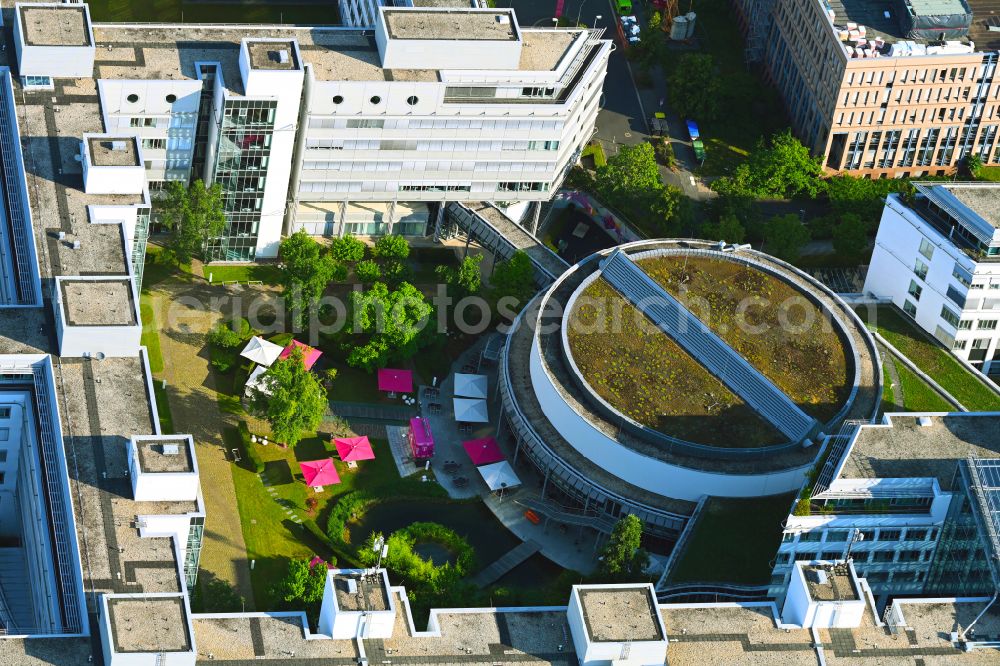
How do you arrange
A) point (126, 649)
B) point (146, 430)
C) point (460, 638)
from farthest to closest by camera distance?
point (146, 430), point (460, 638), point (126, 649)

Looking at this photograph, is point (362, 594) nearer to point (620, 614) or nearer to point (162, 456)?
point (620, 614)

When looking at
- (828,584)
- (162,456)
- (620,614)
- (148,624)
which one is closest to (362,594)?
(148,624)

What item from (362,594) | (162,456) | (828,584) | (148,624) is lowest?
(828,584)

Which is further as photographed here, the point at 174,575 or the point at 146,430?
the point at 146,430

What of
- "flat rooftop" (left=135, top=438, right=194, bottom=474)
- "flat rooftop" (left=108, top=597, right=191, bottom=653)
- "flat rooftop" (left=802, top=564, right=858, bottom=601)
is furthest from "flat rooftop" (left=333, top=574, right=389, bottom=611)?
"flat rooftop" (left=802, top=564, right=858, bottom=601)

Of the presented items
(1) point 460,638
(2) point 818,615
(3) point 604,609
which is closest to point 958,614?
(2) point 818,615

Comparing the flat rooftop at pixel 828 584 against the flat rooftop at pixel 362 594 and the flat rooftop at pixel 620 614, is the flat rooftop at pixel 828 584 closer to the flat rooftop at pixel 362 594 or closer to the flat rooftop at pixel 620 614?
the flat rooftop at pixel 620 614

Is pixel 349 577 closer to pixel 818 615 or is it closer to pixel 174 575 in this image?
pixel 174 575
